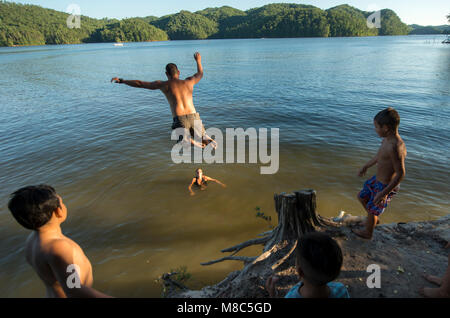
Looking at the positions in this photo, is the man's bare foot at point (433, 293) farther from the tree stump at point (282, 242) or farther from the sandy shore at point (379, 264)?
the tree stump at point (282, 242)

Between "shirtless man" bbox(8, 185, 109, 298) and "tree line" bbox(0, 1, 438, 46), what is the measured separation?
165m

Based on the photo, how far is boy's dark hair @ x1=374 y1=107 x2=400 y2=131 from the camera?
3.62 m

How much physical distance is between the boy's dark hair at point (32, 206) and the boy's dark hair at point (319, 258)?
248 centimetres

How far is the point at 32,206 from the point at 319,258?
272 centimetres

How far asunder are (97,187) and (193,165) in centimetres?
388

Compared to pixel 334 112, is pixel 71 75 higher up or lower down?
higher up

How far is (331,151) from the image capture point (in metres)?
11.4

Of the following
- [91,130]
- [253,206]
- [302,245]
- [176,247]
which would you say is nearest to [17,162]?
[91,130]

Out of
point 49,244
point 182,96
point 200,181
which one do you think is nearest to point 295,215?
point 49,244

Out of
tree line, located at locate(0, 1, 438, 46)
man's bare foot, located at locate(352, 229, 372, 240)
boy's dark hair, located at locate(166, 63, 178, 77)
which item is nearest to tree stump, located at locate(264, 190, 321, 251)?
man's bare foot, located at locate(352, 229, 372, 240)

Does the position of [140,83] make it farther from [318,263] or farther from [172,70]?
[318,263]

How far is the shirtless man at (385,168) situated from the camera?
3652 millimetres

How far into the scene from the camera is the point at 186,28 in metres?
176

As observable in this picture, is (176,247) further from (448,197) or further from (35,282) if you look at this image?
(448,197)
